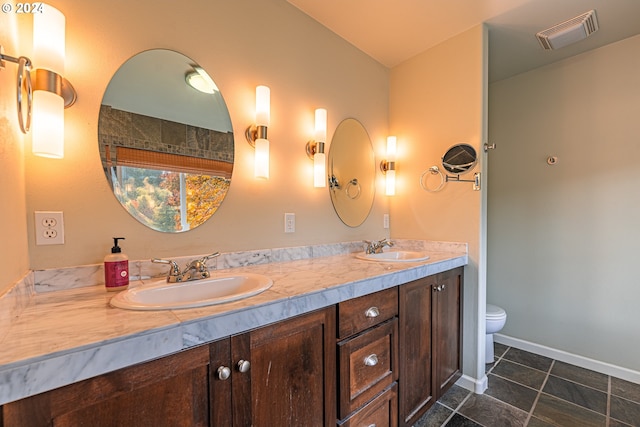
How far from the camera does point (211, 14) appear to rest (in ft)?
4.35

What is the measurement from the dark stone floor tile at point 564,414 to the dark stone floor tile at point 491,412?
4.4 inches

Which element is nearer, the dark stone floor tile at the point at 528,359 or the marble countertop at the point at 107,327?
the marble countertop at the point at 107,327

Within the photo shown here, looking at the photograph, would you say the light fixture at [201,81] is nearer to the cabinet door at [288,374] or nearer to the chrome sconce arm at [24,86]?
the chrome sconce arm at [24,86]

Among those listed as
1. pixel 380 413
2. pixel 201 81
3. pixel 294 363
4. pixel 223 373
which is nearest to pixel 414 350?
pixel 380 413

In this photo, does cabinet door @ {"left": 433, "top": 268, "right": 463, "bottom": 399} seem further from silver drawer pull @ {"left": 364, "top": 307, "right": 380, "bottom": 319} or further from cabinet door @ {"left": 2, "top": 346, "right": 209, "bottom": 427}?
cabinet door @ {"left": 2, "top": 346, "right": 209, "bottom": 427}

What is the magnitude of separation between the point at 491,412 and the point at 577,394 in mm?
659

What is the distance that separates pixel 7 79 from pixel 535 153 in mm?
3177

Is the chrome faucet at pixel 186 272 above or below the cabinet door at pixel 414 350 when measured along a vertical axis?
above

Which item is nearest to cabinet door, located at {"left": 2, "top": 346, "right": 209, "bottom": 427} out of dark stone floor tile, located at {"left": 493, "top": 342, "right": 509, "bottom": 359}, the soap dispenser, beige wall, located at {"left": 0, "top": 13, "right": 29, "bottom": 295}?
beige wall, located at {"left": 0, "top": 13, "right": 29, "bottom": 295}

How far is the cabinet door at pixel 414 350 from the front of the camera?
1336mm

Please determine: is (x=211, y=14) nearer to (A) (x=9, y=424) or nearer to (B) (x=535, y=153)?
(A) (x=9, y=424)

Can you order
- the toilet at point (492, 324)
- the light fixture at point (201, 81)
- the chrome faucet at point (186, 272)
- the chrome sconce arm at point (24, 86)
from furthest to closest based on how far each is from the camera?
1. the toilet at point (492, 324)
2. the light fixture at point (201, 81)
3. the chrome faucet at point (186, 272)
4. the chrome sconce arm at point (24, 86)

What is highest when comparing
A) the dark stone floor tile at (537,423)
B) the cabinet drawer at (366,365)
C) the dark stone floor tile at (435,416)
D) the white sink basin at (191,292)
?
the white sink basin at (191,292)

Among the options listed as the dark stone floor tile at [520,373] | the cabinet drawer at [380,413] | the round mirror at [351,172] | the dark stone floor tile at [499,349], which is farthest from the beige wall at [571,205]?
the cabinet drawer at [380,413]
